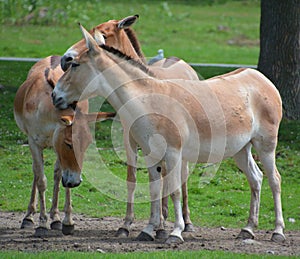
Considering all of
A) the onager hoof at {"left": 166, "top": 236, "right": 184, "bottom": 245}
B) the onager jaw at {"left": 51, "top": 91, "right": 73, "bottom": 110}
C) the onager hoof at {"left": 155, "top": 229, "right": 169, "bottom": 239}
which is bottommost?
A: the onager hoof at {"left": 155, "top": 229, "right": 169, "bottom": 239}

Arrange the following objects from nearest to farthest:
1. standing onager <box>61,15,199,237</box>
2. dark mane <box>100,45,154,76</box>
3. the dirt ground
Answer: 1. the dirt ground
2. dark mane <box>100,45,154,76</box>
3. standing onager <box>61,15,199,237</box>

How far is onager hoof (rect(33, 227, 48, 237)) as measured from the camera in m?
9.37

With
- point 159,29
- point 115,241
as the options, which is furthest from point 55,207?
point 159,29

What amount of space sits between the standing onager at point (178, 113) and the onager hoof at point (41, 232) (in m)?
1.07

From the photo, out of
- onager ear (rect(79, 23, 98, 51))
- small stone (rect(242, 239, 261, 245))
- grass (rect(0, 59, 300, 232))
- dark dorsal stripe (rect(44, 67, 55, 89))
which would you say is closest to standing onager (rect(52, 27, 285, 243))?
onager ear (rect(79, 23, 98, 51))

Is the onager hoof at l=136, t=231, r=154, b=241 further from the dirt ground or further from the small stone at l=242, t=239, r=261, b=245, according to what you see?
the small stone at l=242, t=239, r=261, b=245

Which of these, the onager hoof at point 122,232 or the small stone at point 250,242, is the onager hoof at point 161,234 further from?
the small stone at point 250,242

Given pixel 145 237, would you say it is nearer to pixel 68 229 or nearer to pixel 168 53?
pixel 68 229

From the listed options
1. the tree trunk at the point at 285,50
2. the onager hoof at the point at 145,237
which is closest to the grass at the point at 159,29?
the tree trunk at the point at 285,50

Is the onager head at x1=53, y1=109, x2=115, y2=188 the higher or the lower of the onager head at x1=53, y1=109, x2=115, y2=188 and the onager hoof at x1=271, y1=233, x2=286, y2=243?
the higher

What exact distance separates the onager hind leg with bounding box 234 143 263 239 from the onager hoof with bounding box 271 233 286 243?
27 centimetres

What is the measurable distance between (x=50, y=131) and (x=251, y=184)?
253cm

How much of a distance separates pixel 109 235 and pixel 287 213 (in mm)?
2823

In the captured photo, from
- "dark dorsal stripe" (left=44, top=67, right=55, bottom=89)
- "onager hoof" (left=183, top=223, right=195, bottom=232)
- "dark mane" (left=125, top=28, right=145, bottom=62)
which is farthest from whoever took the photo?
"dark mane" (left=125, top=28, right=145, bottom=62)
